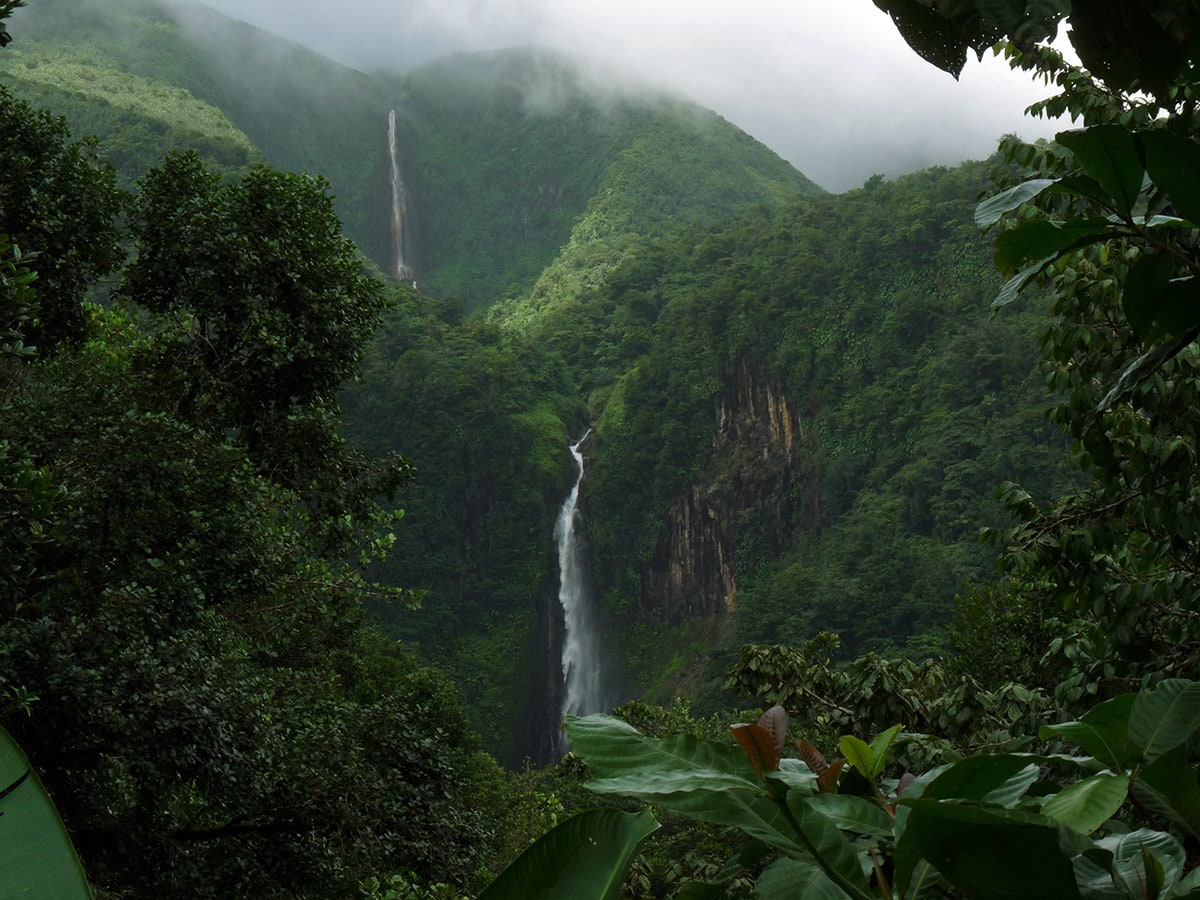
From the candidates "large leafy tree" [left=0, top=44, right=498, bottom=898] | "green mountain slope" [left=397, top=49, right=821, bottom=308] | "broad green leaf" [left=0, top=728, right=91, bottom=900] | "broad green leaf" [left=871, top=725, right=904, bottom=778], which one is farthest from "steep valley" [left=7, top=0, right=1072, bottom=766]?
"broad green leaf" [left=0, top=728, right=91, bottom=900]

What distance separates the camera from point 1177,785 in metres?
0.51

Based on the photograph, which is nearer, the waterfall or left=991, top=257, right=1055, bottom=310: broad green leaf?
left=991, top=257, right=1055, bottom=310: broad green leaf

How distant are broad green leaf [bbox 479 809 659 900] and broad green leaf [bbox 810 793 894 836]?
109 millimetres

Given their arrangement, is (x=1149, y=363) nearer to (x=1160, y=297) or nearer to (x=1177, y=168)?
(x=1160, y=297)

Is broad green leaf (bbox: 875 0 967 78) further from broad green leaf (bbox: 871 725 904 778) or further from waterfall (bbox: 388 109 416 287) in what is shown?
waterfall (bbox: 388 109 416 287)

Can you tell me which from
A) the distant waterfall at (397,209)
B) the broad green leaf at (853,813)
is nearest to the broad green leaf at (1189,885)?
the broad green leaf at (853,813)

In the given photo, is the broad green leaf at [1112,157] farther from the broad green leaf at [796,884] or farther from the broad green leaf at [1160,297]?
the broad green leaf at [796,884]

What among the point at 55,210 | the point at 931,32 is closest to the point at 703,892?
the point at 931,32

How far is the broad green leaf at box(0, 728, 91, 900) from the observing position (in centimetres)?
50

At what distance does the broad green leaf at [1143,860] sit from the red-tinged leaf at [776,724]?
0.52ft

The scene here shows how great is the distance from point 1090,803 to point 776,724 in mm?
164

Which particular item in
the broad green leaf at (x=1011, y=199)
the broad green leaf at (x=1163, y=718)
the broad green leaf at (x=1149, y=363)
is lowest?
the broad green leaf at (x=1163, y=718)

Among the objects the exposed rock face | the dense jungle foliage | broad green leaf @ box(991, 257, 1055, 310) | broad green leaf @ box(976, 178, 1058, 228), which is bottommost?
the exposed rock face

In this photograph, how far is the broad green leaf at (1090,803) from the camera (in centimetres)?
46
